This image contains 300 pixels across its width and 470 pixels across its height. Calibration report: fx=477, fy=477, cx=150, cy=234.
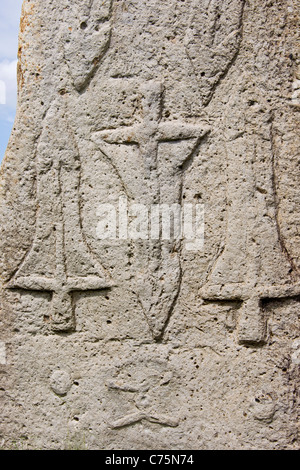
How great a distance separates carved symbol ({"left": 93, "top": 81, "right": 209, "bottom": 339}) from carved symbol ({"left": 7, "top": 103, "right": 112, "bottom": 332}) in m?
0.22

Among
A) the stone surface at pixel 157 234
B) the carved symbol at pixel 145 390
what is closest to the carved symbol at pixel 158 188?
the stone surface at pixel 157 234

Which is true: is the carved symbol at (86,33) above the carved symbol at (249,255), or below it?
above

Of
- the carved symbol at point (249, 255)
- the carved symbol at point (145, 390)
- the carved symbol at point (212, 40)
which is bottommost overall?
the carved symbol at point (145, 390)

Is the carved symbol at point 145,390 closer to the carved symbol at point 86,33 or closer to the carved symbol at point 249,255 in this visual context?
the carved symbol at point 249,255

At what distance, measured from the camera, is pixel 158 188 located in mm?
2213

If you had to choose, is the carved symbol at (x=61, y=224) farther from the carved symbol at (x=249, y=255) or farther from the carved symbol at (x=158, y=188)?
the carved symbol at (x=249, y=255)

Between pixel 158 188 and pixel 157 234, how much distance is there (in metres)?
0.21

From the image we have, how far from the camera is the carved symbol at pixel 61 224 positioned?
225cm

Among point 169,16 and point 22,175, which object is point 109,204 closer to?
point 22,175

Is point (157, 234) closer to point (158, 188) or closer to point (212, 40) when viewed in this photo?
point (158, 188)

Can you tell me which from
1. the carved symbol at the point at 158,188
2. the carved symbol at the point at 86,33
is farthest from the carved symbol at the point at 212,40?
the carved symbol at the point at 86,33

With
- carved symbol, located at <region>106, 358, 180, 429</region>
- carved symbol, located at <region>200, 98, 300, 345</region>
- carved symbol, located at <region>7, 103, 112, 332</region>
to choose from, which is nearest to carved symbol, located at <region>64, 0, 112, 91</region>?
carved symbol, located at <region>7, 103, 112, 332</region>

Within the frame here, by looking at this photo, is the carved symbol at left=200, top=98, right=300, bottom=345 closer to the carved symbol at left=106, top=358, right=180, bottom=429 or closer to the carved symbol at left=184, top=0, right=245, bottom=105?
the carved symbol at left=184, top=0, right=245, bottom=105

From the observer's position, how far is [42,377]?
230 cm
